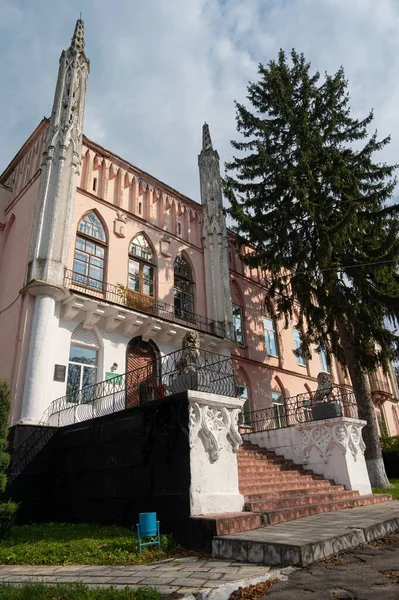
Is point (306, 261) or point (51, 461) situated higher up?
point (306, 261)

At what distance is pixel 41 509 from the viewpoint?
10711 mm

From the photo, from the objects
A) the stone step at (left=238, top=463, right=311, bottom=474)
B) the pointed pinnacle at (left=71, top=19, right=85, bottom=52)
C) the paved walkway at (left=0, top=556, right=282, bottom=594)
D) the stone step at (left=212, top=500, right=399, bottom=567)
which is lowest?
the paved walkway at (left=0, top=556, right=282, bottom=594)

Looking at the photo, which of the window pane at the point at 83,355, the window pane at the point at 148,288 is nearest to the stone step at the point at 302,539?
the window pane at the point at 83,355

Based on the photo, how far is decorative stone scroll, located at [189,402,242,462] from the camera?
25.8 ft

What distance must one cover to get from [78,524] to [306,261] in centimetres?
1225

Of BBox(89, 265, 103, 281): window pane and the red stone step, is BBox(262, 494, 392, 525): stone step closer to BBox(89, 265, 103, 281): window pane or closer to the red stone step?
the red stone step

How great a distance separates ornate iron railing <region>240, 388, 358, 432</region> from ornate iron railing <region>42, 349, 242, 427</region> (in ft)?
9.22

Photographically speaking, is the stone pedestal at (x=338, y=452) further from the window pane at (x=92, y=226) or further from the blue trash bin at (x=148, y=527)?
the window pane at (x=92, y=226)

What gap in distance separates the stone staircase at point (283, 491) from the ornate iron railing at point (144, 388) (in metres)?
2.27

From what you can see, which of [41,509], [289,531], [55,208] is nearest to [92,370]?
[41,509]

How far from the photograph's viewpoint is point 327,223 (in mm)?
16578

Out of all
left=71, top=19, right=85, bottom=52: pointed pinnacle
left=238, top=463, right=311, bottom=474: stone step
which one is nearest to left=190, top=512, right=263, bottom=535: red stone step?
left=238, top=463, right=311, bottom=474: stone step

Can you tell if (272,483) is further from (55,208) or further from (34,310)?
(55,208)

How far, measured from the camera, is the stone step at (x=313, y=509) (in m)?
7.60
